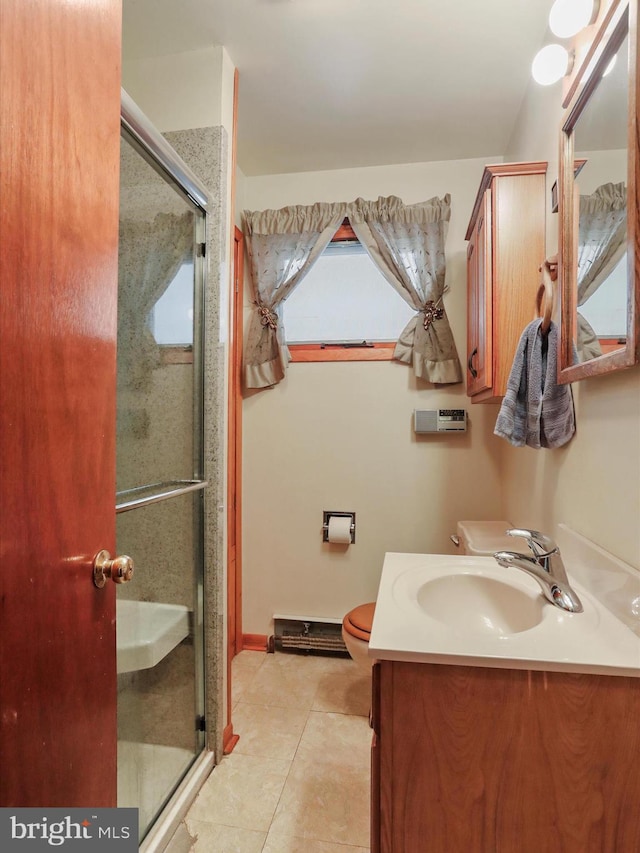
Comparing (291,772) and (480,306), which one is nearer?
(291,772)

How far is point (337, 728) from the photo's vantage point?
1834mm

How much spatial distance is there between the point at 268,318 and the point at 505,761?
6.88 feet

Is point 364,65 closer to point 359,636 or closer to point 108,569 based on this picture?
point 108,569

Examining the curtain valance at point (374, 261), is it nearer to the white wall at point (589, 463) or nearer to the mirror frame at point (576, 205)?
the white wall at point (589, 463)

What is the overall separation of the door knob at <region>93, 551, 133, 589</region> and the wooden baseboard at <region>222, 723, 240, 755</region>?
49.8 inches

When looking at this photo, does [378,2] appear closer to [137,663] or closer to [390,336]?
[390,336]

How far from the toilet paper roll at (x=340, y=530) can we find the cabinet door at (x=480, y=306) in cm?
92

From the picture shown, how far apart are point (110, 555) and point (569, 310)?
1239mm

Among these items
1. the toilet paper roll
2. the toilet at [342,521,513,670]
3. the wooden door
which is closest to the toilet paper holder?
the toilet paper roll

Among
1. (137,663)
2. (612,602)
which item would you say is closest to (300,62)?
(612,602)

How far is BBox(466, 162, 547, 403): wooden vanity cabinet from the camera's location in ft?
5.18

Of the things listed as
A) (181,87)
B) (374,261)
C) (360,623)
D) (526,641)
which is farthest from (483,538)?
(181,87)

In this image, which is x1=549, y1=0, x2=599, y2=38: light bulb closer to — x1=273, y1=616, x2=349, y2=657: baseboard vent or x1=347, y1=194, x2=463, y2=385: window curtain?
x1=347, y1=194, x2=463, y2=385: window curtain

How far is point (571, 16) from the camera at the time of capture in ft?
3.73
